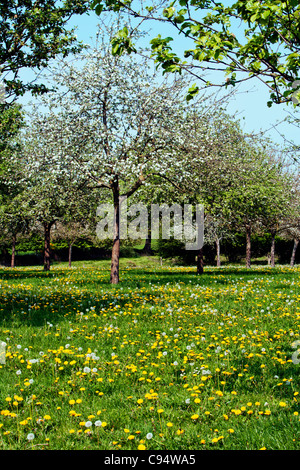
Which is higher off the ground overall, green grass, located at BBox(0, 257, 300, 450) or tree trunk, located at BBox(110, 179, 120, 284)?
tree trunk, located at BBox(110, 179, 120, 284)

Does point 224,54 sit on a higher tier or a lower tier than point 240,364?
higher

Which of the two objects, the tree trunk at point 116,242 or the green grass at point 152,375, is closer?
the green grass at point 152,375

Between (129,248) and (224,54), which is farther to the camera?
(129,248)

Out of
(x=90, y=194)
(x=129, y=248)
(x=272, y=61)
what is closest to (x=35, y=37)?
(x=90, y=194)

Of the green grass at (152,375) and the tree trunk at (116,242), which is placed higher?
the tree trunk at (116,242)

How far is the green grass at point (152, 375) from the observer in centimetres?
445

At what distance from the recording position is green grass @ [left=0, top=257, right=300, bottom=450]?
445 centimetres

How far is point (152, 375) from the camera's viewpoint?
6102 millimetres

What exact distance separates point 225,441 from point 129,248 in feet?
157

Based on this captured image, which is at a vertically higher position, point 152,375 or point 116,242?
point 116,242

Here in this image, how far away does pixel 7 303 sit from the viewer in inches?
449

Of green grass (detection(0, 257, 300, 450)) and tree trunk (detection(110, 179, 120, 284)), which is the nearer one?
green grass (detection(0, 257, 300, 450))

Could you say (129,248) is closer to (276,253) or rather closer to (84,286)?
(276,253)

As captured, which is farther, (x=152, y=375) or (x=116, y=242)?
(x=116, y=242)
